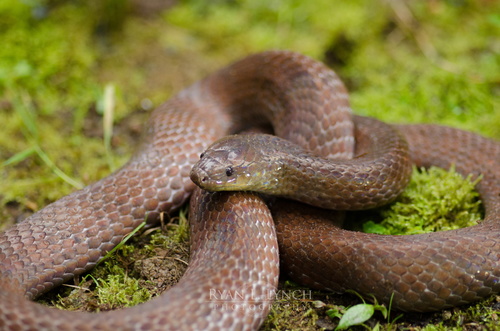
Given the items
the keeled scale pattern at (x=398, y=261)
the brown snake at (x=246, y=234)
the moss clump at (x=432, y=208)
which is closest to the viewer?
the brown snake at (x=246, y=234)

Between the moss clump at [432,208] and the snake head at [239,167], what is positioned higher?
the snake head at [239,167]

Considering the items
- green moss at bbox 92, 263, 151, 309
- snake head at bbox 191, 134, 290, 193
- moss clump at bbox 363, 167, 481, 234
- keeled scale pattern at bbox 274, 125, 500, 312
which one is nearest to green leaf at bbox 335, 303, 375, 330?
keeled scale pattern at bbox 274, 125, 500, 312

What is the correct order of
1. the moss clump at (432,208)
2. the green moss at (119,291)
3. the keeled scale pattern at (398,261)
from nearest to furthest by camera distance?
1. the keeled scale pattern at (398,261)
2. the green moss at (119,291)
3. the moss clump at (432,208)

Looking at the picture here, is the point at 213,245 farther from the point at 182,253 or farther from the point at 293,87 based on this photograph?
the point at 293,87

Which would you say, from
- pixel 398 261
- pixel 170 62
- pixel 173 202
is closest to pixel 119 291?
pixel 173 202

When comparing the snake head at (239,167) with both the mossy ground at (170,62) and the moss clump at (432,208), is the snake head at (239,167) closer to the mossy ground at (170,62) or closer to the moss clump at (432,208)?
the moss clump at (432,208)

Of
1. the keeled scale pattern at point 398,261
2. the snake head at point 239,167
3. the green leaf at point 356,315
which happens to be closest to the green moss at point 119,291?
the snake head at point 239,167
